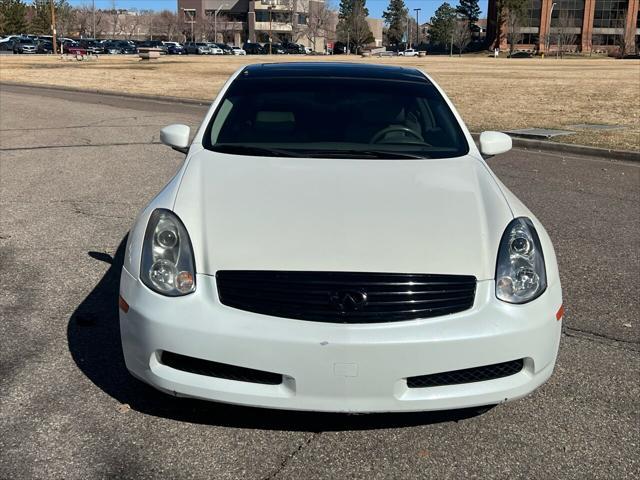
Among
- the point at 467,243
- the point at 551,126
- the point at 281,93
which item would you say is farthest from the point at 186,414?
the point at 551,126

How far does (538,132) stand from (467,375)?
10859mm

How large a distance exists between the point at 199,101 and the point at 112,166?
10472mm

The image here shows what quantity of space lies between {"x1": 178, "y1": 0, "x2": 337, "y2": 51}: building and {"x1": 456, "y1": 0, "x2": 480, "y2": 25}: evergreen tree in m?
34.2

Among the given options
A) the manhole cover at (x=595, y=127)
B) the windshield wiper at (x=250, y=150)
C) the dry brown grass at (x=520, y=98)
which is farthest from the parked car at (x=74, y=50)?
the windshield wiper at (x=250, y=150)

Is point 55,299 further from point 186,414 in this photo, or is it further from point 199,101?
point 199,101

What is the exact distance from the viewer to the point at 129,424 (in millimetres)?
3049

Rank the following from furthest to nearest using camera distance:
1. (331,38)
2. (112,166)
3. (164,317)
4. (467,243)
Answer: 1. (331,38)
2. (112,166)
3. (467,243)
4. (164,317)

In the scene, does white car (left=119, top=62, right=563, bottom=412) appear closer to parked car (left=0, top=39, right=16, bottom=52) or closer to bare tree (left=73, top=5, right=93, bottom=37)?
parked car (left=0, top=39, right=16, bottom=52)

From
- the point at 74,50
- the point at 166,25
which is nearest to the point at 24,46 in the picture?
the point at 74,50

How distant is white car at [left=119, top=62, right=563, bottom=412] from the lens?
2652mm

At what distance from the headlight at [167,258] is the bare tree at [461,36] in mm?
122003

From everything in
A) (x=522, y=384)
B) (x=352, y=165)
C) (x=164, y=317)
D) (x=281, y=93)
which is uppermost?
(x=281, y=93)

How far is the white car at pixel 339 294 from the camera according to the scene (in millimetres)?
2652

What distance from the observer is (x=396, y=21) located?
531 ft
